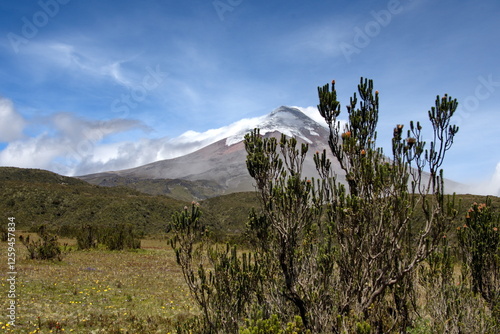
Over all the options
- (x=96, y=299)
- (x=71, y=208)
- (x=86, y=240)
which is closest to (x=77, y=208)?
(x=71, y=208)

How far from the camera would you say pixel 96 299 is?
40.2ft

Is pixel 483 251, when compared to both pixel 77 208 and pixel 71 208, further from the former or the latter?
pixel 71 208

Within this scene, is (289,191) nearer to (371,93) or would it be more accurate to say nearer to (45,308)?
(371,93)

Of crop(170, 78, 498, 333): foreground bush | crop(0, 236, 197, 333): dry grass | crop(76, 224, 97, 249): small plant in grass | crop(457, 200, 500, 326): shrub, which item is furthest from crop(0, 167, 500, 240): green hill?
crop(170, 78, 498, 333): foreground bush

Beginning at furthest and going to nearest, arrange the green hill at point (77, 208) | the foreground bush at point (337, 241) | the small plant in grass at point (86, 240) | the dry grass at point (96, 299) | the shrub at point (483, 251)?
the green hill at point (77, 208), the small plant in grass at point (86, 240), the dry grass at point (96, 299), the shrub at point (483, 251), the foreground bush at point (337, 241)

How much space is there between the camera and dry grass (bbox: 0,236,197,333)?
9297 mm

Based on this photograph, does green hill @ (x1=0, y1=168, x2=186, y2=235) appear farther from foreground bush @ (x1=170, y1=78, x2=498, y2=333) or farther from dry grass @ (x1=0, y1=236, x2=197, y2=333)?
foreground bush @ (x1=170, y1=78, x2=498, y2=333)

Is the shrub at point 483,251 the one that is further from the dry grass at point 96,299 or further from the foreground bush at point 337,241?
the dry grass at point 96,299

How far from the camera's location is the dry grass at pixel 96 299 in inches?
366

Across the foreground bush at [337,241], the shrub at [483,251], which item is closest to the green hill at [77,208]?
the shrub at [483,251]

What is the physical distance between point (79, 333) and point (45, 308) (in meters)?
2.71

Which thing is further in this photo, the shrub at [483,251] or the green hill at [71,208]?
the green hill at [71,208]

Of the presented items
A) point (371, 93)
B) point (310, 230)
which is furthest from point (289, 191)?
point (371, 93)

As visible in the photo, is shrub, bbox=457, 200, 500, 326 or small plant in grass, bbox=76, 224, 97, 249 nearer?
shrub, bbox=457, 200, 500, 326
